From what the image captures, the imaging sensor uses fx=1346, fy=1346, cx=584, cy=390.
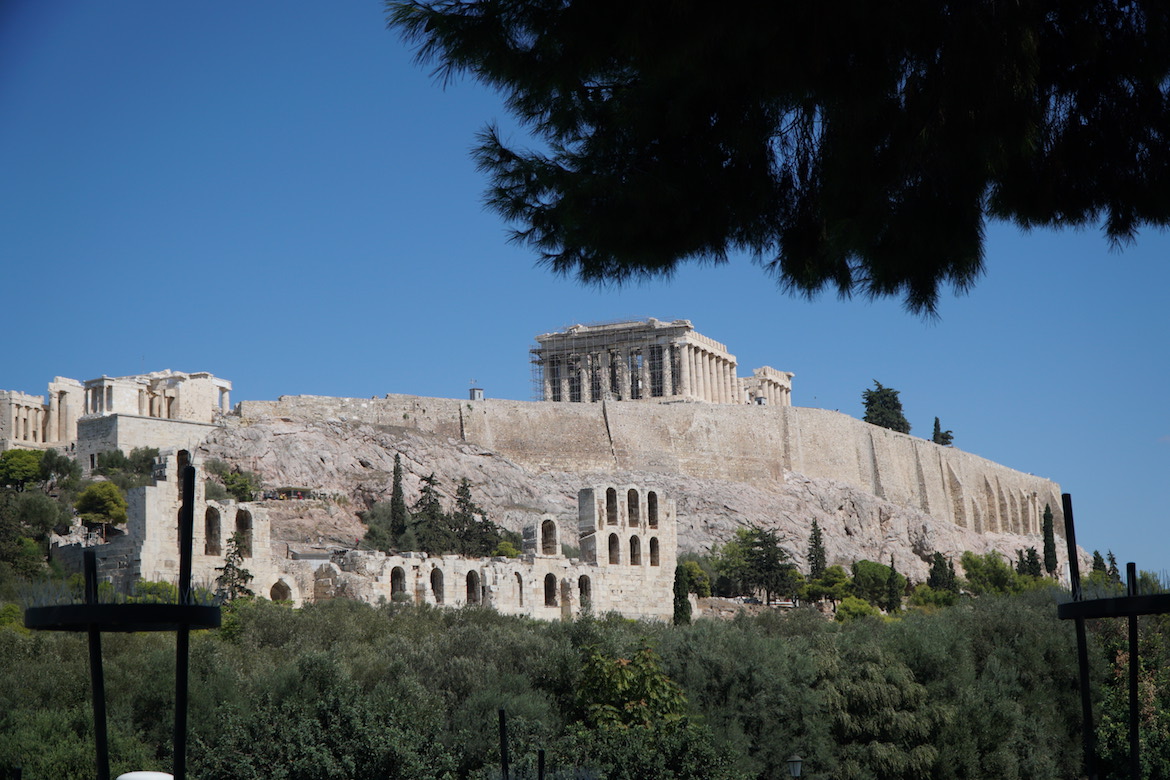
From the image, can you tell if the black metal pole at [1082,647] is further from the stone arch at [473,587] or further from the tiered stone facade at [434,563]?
the stone arch at [473,587]

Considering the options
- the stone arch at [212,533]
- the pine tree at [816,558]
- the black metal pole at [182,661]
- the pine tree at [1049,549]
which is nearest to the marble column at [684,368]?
the pine tree at [816,558]

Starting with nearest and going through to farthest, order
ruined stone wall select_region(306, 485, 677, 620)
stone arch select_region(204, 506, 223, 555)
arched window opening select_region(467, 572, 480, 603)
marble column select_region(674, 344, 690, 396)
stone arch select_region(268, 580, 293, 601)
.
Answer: stone arch select_region(204, 506, 223, 555)
stone arch select_region(268, 580, 293, 601)
ruined stone wall select_region(306, 485, 677, 620)
arched window opening select_region(467, 572, 480, 603)
marble column select_region(674, 344, 690, 396)

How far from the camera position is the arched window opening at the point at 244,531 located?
3562 cm

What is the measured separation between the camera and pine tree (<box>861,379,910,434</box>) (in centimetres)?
9056

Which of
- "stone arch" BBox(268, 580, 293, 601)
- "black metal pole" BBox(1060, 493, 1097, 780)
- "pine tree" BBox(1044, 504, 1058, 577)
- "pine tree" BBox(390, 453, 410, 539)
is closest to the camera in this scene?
"black metal pole" BBox(1060, 493, 1097, 780)

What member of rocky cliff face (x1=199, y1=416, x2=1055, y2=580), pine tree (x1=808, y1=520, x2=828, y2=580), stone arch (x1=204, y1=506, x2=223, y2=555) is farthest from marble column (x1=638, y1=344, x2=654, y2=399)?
stone arch (x1=204, y1=506, x2=223, y2=555)

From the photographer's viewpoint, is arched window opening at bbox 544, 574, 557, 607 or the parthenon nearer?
arched window opening at bbox 544, 574, 557, 607

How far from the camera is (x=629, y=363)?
80.4 metres

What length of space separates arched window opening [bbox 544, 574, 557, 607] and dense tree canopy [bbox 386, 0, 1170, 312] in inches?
1277

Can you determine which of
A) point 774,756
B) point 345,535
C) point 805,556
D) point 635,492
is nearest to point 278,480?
point 345,535

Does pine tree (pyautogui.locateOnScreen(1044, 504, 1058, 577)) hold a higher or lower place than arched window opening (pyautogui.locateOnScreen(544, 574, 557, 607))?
higher

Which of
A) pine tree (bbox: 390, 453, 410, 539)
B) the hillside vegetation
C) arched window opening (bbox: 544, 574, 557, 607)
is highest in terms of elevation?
pine tree (bbox: 390, 453, 410, 539)

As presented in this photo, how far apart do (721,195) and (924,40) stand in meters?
1.43

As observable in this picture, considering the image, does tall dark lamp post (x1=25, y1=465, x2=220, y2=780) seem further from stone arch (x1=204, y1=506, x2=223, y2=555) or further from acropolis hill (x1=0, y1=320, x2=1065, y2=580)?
acropolis hill (x1=0, y1=320, x2=1065, y2=580)
